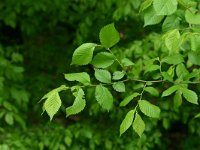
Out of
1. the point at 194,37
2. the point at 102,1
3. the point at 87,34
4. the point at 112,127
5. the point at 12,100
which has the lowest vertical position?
the point at 112,127

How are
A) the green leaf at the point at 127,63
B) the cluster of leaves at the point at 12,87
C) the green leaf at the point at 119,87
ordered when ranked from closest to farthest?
the green leaf at the point at 119,87
the green leaf at the point at 127,63
the cluster of leaves at the point at 12,87

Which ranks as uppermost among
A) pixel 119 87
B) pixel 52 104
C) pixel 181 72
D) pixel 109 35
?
pixel 109 35

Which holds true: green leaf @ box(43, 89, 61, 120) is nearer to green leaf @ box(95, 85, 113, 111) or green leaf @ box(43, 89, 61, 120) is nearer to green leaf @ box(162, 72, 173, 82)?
green leaf @ box(95, 85, 113, 111)

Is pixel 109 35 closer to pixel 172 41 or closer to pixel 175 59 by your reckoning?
pixel 172 41

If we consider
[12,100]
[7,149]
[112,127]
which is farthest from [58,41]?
[7,149]

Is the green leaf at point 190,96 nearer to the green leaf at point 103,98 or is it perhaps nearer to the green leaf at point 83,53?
the green leaf at point 103,98

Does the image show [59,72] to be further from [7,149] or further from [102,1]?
[7,149]

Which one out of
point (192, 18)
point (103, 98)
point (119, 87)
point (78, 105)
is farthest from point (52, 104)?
point (192, 18)

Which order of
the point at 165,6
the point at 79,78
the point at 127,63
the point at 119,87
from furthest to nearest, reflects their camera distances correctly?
the point at 127,63, the point at 119,87, the point at 79,78, the point at 165,6

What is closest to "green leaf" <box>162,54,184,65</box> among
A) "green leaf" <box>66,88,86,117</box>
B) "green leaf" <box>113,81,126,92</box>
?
"green leaf" <box>113,81,126,92</box>

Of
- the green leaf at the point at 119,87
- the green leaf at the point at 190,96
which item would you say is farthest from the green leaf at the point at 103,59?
the green leaf at the point at 190,96

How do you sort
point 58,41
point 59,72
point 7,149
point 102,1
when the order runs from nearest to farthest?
point 7,149
point 102,1
point 59,72
point 58,41
